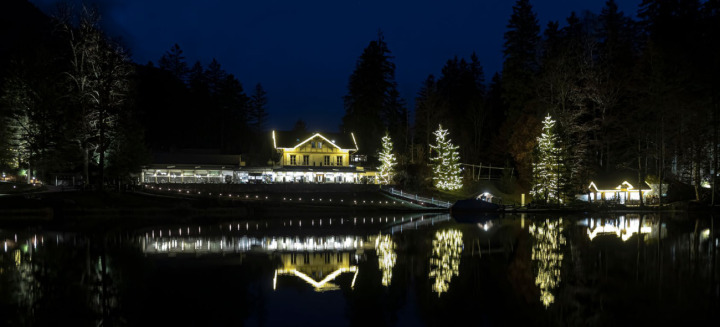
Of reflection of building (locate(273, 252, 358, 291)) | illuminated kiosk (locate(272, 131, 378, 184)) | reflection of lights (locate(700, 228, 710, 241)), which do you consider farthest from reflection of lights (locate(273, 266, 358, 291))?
illuminated kiosk (locate(272, 131, 378, 184))

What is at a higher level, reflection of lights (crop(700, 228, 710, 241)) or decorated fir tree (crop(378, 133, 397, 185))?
decorated fir tree (crop(378, 133, 397, 185))

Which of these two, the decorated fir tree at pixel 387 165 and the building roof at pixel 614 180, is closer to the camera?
the building roof at pixel 614 180

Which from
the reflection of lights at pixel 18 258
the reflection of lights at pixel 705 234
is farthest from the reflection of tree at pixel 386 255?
the reflection of lights at pixel 705 234

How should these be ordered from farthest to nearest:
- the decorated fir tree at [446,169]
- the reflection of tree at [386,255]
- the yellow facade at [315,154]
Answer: the yellow facade at [315,154]
the decorated fir tree at [446,169]
the reflection of tree at [386,255]

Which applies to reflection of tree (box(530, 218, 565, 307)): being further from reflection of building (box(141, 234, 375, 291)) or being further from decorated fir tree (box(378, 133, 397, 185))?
decorated fir tree (box(378, 133, 397, 185))

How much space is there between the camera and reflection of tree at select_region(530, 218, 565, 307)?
12555 millimetres

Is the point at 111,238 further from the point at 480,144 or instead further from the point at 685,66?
the point at 480,144

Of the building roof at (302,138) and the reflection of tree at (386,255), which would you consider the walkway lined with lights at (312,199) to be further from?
the reflection of tree at (386,255)

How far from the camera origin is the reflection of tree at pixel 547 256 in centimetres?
1255

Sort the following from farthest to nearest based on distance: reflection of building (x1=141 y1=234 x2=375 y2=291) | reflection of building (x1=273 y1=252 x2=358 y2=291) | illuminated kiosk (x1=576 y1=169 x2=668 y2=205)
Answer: illuminated kiosk (x1=576 y1=169 x2=668 y2=205) → reflection of building (x1=141 y1=234 x2=375 y2=291) → reflection of building (x1=273 y1=252 x2=358 y2=291)

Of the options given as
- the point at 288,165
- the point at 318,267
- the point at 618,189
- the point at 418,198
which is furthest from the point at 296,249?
the point at 288,165

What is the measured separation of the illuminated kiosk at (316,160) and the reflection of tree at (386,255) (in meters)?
33.1

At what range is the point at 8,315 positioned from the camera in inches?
399

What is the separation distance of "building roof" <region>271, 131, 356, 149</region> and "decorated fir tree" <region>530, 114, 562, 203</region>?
22.2m
